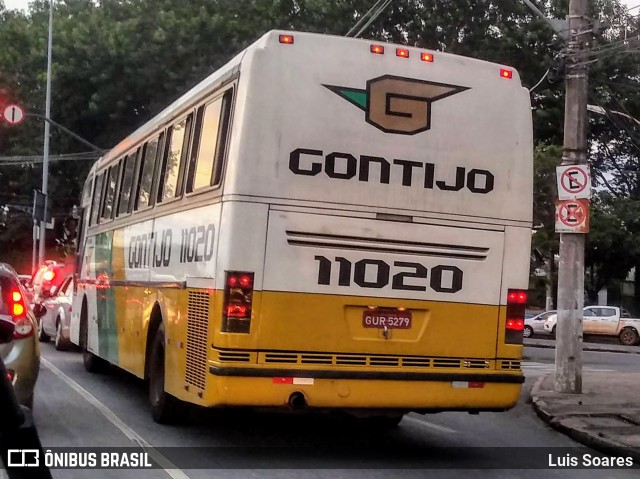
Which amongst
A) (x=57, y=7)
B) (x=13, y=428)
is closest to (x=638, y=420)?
(x=13, y=428)

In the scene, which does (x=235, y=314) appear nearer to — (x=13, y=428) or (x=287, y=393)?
(x=287, y=393)

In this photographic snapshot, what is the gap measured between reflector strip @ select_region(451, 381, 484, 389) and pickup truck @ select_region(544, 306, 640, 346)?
2997 cm

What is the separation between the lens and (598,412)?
12297 millimetres

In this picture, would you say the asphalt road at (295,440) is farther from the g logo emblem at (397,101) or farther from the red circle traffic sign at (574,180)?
the red circle traffic sign at (574,180)

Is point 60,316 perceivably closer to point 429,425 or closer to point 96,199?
point 96,199

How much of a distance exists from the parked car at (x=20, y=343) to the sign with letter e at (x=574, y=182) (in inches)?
308

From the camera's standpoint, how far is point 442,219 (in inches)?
342

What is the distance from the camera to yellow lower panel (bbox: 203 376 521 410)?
7992mm

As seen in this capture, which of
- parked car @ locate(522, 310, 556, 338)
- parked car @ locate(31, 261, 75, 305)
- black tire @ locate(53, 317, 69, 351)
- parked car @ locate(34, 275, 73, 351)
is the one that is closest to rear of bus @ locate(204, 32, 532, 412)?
parked car @ locate(34, 275, 73, 351)

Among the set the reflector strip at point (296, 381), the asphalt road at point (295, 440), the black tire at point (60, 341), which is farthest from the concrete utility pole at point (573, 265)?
the black tire at point (60, 341)

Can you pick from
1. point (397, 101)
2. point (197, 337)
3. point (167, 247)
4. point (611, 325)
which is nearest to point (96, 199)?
point (167, 247)

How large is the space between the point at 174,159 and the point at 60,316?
9.83 m

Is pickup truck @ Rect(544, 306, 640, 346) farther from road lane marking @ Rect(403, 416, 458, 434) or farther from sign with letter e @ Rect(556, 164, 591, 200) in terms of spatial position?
road lane marking @ Rect(403, 416, 458, 434)

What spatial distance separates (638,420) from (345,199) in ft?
17.5
